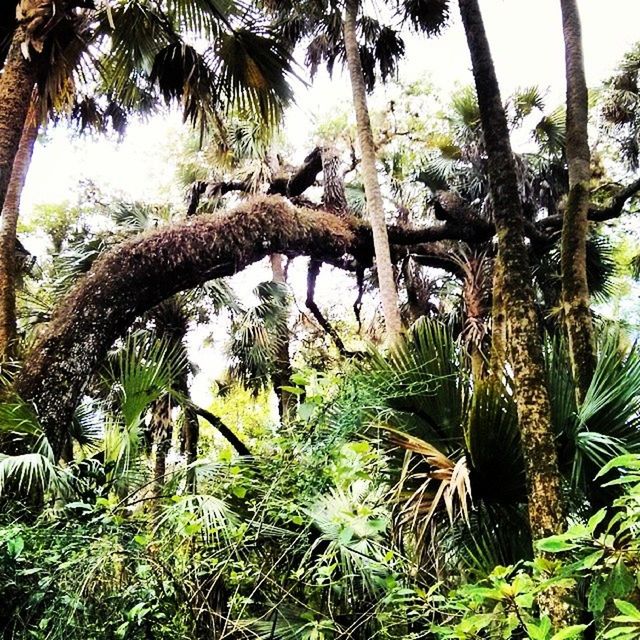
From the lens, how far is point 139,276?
5027 mm

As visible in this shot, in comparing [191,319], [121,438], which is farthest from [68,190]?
[121,438]

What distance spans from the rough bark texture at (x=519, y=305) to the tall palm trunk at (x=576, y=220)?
0.59 metres

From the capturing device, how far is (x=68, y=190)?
1356 centimetres

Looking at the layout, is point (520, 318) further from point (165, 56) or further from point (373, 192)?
point (165, 56)

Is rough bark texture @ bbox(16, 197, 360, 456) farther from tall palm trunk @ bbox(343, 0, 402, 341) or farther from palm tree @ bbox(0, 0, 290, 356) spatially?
palm tree @ bbox(0, 0, 290, 356)

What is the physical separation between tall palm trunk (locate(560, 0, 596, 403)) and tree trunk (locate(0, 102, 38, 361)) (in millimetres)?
4367

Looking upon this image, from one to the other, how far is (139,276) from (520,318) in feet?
11.3

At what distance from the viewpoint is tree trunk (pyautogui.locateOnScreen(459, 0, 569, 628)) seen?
2293 millimetres

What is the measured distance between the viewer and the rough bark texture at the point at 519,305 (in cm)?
232

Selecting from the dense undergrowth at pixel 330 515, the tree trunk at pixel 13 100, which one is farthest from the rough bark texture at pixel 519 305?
the tree trunk at pixel 13 100

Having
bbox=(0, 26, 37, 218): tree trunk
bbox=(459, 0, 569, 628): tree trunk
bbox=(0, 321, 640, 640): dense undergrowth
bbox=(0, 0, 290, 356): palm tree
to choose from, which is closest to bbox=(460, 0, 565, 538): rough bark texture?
bbox=(459, 0, 569, 628): tree trunk

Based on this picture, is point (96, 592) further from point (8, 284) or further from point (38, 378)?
point (8, 284)

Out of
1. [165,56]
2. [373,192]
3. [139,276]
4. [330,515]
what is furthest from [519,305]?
[165,56]

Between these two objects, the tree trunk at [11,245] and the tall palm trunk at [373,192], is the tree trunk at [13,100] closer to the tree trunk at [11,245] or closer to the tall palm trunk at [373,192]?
the tree trunk at [11,245]
